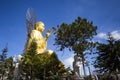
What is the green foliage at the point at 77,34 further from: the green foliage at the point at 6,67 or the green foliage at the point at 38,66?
the green foliage at the point at 6,67

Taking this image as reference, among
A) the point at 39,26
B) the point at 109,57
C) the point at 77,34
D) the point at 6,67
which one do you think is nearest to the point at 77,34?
the point at 77,34

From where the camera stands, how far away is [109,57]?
62.3ft

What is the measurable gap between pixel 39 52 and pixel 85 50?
5.55 m

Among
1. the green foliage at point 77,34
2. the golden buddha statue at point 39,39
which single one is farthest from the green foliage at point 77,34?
the golden buddha statue at point 39,39

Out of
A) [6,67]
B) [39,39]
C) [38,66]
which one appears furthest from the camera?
[6,67]

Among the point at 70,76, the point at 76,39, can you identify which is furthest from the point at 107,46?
the point at 70,76

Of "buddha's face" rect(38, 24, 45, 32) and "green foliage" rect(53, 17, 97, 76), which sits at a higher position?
"buddha's face" rect(38, 24, 45, 32)

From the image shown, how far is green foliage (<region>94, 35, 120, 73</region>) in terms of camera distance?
18.5m

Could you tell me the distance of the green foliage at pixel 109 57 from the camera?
60.8ft

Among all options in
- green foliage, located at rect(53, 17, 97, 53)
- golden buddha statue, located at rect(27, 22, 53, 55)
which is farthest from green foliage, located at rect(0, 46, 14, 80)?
green foliage, located at rect(53, 17, 97, 53)

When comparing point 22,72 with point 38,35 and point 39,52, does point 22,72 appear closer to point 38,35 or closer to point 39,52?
point 39,52

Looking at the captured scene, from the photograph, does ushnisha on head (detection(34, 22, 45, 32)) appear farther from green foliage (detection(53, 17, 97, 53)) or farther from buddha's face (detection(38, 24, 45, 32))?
green foliage (detection(53, 17, 97, 53))

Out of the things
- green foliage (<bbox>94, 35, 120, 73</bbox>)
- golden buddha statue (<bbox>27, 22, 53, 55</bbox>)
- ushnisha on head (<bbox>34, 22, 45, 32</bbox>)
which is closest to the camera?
green foliage (<bbox>94, 35, 120, 73</bbox>)

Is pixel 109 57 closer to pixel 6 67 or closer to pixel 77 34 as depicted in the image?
pixel 77 34
